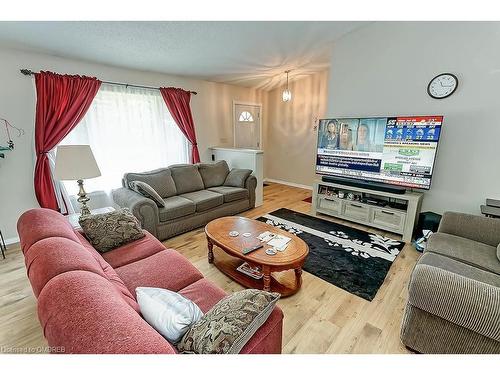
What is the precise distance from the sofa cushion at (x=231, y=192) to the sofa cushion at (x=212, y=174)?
15 centimetres

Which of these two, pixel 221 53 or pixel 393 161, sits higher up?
pixel 221 53

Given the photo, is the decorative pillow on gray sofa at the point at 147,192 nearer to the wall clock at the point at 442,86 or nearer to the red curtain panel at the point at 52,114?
the red curtain panel at the point at 52,114

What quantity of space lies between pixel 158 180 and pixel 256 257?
6.94 feet

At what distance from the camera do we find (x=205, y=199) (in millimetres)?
3240

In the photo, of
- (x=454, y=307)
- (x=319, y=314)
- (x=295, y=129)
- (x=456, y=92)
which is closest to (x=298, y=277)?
(x=319, y=314)

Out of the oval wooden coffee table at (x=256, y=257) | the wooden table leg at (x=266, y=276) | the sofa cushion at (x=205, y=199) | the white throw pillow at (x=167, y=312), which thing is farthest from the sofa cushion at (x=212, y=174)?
the white throw pillow at (x=167, y=312)

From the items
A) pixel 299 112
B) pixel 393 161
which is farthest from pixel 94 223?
pixel 299 112

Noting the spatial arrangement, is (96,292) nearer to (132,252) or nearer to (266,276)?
(132,252)

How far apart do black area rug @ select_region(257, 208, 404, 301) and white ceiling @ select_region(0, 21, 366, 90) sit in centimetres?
248

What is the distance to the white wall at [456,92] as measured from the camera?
257cm

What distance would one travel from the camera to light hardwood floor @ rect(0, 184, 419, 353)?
151 centimetres

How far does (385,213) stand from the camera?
3076 millimetres
